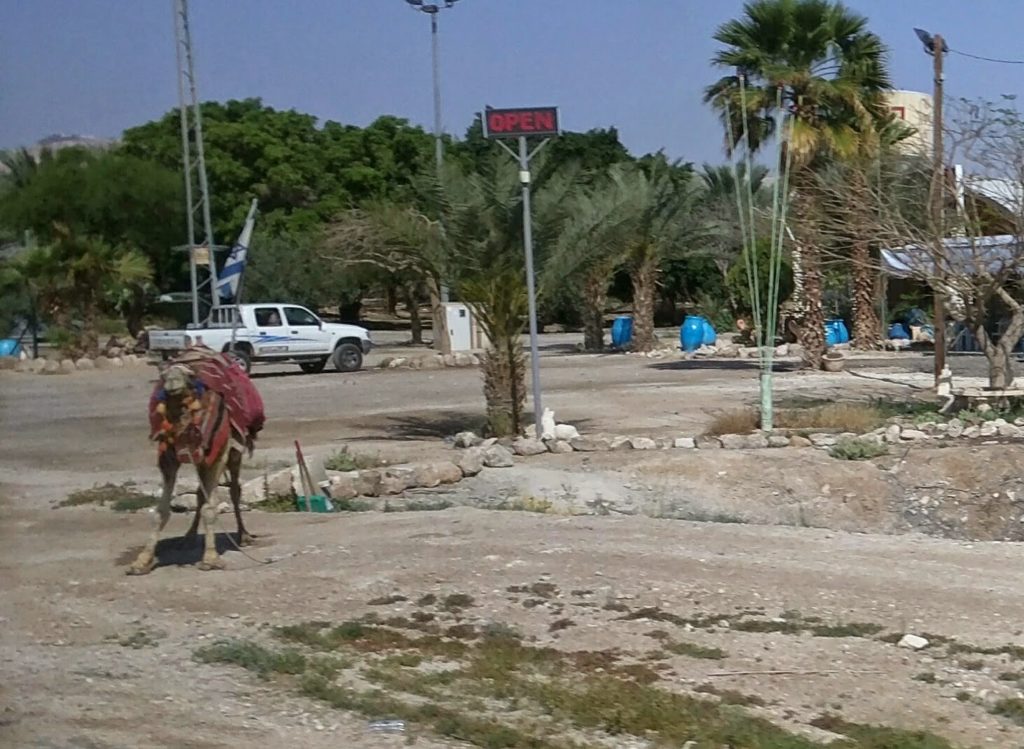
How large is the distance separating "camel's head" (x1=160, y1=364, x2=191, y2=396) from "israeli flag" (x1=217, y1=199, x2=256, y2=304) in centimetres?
1889

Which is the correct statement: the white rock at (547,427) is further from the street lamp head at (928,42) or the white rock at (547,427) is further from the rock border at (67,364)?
the rock border at (67,364)

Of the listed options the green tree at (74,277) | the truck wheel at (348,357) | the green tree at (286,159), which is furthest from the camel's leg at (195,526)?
the green tree at (286,159)

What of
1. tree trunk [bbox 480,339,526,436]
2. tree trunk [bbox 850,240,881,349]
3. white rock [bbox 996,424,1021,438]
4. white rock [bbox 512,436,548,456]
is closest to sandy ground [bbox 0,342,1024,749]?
white rock [bbox 512,436,548,456]

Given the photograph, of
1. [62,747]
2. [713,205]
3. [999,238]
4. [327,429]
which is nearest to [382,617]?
[62,747]

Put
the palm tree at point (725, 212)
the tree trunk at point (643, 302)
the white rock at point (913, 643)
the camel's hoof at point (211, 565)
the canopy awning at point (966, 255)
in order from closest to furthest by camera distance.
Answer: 1. the white rock at point (913, 643)
2. the camel's hoof at point (211, 565)
3. the canopy awning at point (966, 255)
4. the tree trunk at point (643, 302)
5. the palm tree at point (725, 212)

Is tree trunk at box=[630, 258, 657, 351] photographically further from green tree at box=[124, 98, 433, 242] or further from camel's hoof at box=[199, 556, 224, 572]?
camel's hoof at box=[199, 556, 224, 572]

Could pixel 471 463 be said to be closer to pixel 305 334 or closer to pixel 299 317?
pixel 305 334

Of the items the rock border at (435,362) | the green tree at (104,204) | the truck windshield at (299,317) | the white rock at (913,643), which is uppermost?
the green tree at (104,204)

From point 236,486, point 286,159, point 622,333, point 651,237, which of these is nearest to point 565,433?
point 236,486

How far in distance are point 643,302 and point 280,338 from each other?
36.5 feet

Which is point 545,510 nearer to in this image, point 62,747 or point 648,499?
point 648,499

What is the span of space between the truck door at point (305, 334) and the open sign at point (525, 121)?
18.1m

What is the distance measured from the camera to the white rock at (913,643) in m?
8.08

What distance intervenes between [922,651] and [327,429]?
14.7 metres
